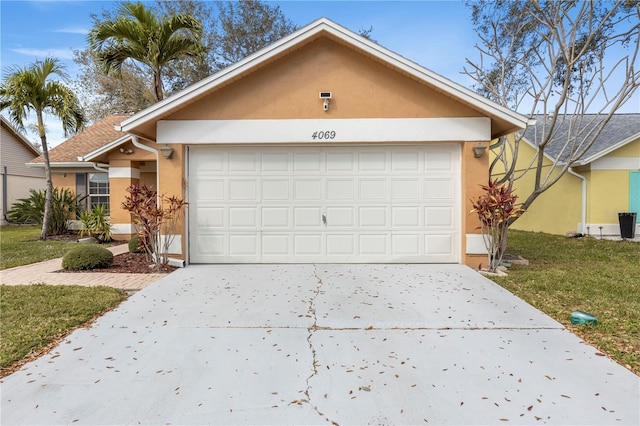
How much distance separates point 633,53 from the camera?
9914 millimetres

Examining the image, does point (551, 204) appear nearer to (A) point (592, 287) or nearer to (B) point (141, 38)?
(A) point (592, 287)

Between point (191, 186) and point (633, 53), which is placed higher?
point (633, 53)

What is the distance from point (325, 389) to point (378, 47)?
654 cm

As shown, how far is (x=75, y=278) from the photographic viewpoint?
716 cm

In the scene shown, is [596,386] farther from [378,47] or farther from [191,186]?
[191,186]

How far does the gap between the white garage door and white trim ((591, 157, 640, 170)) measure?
8961 millimetres

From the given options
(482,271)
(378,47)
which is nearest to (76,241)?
(378,47)

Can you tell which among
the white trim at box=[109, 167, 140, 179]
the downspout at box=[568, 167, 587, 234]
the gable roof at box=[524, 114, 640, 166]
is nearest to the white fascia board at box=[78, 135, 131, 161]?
the white trim at box=[109, 167, 140, 179]

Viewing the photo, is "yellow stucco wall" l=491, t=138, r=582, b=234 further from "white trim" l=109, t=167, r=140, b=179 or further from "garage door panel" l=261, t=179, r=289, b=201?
"white trim" l=109, t=167, r=140, b=179

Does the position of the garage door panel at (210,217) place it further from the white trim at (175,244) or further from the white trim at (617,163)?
the white trim at (617,163)

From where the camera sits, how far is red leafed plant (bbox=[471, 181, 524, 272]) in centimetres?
725

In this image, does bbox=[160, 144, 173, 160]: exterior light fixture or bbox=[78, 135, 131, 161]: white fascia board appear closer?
bbox=[160, 144, 173, 160]: exterior light fixture

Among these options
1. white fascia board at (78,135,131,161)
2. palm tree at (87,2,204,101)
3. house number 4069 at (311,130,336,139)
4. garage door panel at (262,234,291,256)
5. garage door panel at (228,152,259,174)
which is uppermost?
palm tree at (87,2,204,101)

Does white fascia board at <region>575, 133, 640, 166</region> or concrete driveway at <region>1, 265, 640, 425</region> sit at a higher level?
white fascia board at <region>575, 133, 640, 166</region>
